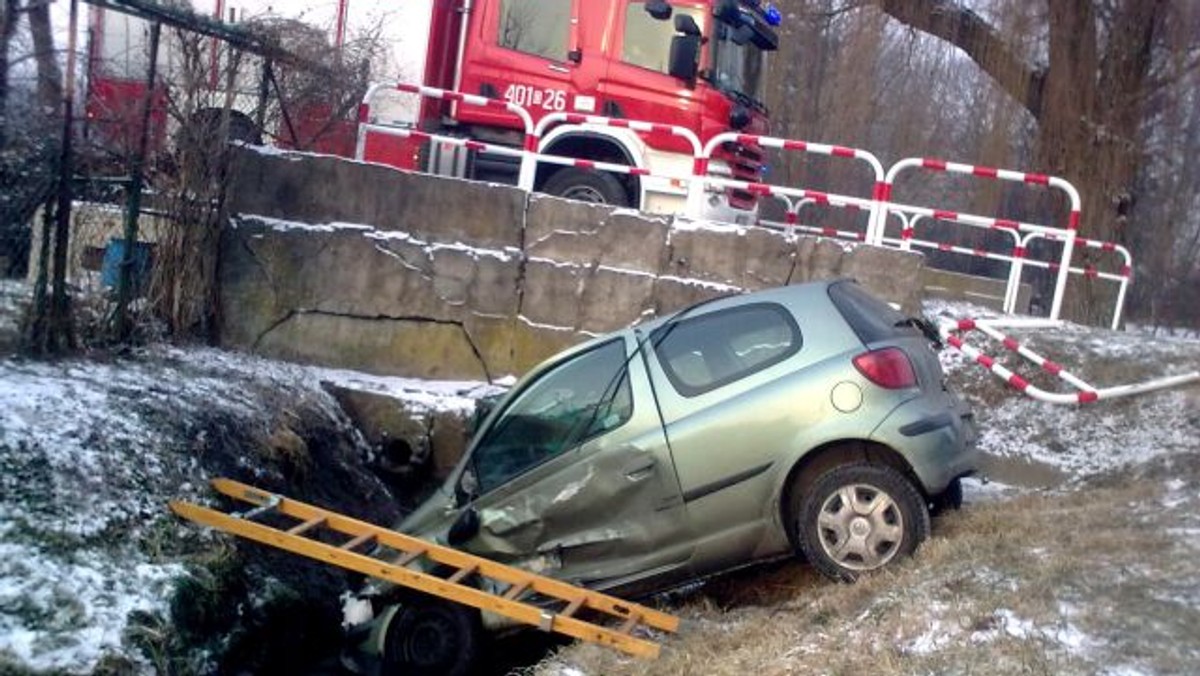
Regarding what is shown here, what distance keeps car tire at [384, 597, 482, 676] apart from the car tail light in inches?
91.9

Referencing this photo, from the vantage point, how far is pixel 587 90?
12.4 m

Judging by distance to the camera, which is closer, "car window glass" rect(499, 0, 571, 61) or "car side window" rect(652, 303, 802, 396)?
"car side window" rect(652, 303, 802, 396)

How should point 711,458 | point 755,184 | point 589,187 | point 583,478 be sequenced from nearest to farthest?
point 711,458 → point 583,478 → point 755,184 → point 589,187

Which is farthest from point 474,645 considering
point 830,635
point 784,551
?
point 830,635

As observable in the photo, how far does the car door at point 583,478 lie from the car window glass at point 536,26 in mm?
6339

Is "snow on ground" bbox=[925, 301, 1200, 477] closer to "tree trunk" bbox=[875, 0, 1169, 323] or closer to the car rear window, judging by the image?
the car rear window

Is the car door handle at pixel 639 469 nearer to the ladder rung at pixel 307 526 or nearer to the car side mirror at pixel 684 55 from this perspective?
the ladder rung at pixel 307 526

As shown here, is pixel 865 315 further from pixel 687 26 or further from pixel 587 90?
pixel 587 90

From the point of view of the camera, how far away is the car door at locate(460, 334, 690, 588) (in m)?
6.34

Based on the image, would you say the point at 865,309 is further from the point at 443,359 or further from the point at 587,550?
the point at 443,359

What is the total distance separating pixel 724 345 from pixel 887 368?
833 millimetres

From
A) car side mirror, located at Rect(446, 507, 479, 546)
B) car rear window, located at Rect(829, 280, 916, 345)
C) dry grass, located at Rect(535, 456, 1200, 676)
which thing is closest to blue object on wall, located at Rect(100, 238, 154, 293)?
car side mirror, located at Rect(446, 507, 479, 546)

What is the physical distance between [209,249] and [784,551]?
5.52 metres

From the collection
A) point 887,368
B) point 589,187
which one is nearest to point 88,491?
point 887,368
